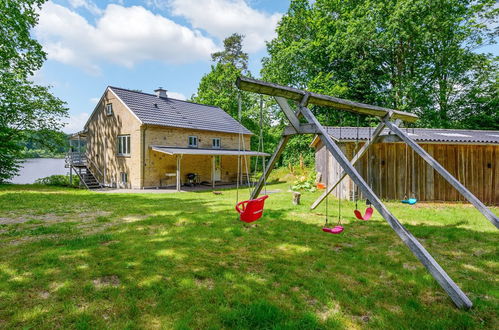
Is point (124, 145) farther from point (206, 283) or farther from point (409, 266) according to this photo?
point (409, 266)

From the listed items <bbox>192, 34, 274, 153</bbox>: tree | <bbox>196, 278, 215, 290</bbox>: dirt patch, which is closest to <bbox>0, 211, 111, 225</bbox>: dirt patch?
<bbox>196, 278, 215, 290</bbox>: dirt patch

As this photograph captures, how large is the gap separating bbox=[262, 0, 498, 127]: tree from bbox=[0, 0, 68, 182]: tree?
1891cm

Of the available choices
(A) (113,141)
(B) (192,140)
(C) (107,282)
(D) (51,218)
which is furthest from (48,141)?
(C) (107,282)

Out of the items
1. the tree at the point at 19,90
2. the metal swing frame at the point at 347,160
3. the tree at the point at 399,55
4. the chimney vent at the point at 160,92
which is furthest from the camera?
the chimney vent at the point at 160,92

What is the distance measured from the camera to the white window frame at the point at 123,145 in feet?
59.8

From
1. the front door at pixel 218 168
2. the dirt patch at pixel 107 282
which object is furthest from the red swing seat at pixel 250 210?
the front door at pixel 218 168

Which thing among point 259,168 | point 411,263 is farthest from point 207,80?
point 411,263

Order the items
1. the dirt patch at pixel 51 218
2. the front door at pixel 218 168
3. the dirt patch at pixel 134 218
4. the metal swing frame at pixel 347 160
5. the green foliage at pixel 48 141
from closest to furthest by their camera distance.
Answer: the metal swing frame at pixel 347 160 → the dirt patch at pixel 51 218 → the dirt patch at pixel 134 218 → the green foliage at pixel 48 141 → the front door at pixel 218 168

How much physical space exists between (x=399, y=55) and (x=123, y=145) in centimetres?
2321

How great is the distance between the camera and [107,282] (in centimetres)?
376

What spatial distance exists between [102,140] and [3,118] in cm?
675

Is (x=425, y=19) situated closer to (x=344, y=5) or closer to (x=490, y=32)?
(x=490, y=32)

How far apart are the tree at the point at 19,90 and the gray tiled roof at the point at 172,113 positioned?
5.99 metres

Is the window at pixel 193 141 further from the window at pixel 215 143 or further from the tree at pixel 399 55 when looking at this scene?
the tree at pixel 399 55
